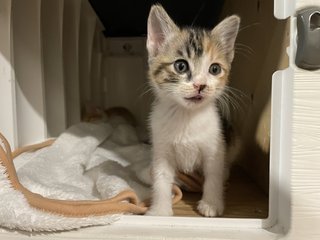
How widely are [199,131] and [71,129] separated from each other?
0.68m

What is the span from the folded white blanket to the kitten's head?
0.31 metres

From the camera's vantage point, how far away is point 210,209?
3.54ft

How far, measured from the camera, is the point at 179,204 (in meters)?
1.20

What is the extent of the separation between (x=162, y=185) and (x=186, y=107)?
23cm

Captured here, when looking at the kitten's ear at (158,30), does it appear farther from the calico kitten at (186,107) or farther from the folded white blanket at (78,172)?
the folded white blanket at (78,172)

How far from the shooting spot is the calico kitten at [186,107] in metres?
1.10

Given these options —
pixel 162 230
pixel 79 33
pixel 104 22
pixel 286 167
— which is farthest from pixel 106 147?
pixel 286 167

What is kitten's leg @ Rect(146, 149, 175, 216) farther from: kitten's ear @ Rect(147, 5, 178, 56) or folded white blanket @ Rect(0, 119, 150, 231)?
kitten's ear @ Rect(147, 5, 178, 56)

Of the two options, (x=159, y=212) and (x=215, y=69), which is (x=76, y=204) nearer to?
(x=159, y=212)

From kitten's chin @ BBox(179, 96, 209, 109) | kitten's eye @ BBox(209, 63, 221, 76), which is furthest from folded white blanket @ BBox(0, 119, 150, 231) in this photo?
kitten's eye @ BBox(209, 63, 221, 76)

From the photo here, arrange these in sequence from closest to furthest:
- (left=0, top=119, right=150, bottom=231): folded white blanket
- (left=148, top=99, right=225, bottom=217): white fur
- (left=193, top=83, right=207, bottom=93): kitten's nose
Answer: (left=0, top=119, right=150, bottom=231): folded white blanket
(left=193, top=83, right=207, bottom=93): kitten's nose
(left=148, top=99, right=225, bottom=217): white fur

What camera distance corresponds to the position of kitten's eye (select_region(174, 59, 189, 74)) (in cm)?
110

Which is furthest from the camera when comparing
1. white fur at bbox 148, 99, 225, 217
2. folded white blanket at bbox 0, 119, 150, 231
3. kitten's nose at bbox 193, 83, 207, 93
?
white fur at bbox 148, 99, 225, 217

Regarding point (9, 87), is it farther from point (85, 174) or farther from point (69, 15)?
point (69, 15)
